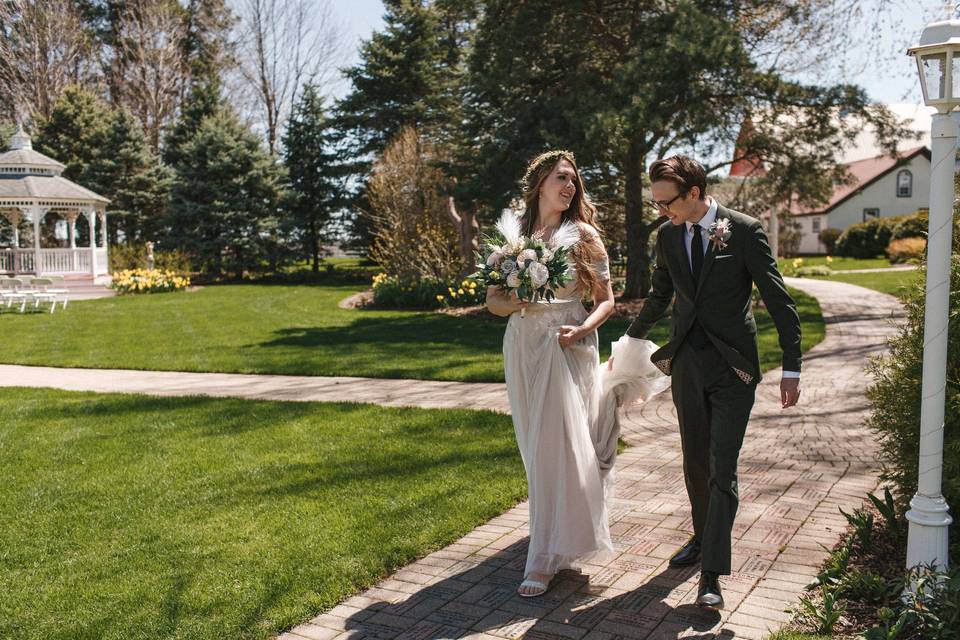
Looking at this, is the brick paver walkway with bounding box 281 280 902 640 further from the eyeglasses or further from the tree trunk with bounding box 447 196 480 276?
the tree trunk with bounding box 447 196 480 276

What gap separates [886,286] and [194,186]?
25.2m

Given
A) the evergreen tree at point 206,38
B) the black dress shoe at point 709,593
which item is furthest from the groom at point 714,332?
the evergreen tree at point 206,38

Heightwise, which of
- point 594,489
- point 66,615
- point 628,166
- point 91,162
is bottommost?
point 66,615

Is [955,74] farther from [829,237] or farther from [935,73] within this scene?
[829,237]

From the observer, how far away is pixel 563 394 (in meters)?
3.94

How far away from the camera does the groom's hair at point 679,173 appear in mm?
3664

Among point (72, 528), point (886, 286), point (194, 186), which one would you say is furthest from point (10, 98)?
point (72, 528)

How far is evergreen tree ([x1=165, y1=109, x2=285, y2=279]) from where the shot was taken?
3189cm

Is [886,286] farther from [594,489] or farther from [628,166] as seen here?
[594,489]

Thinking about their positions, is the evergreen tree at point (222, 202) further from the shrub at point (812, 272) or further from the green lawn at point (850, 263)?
the green lawn at point (850, 263)

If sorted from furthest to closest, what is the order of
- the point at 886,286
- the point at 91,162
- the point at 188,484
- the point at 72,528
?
the point at 91,162 → the point at 886,286 → the point at 188,484 → the point at 72,528

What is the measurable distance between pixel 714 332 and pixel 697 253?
1.27 ft

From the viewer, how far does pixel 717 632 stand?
3.35 m

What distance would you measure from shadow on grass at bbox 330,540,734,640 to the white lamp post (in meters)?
0.94
